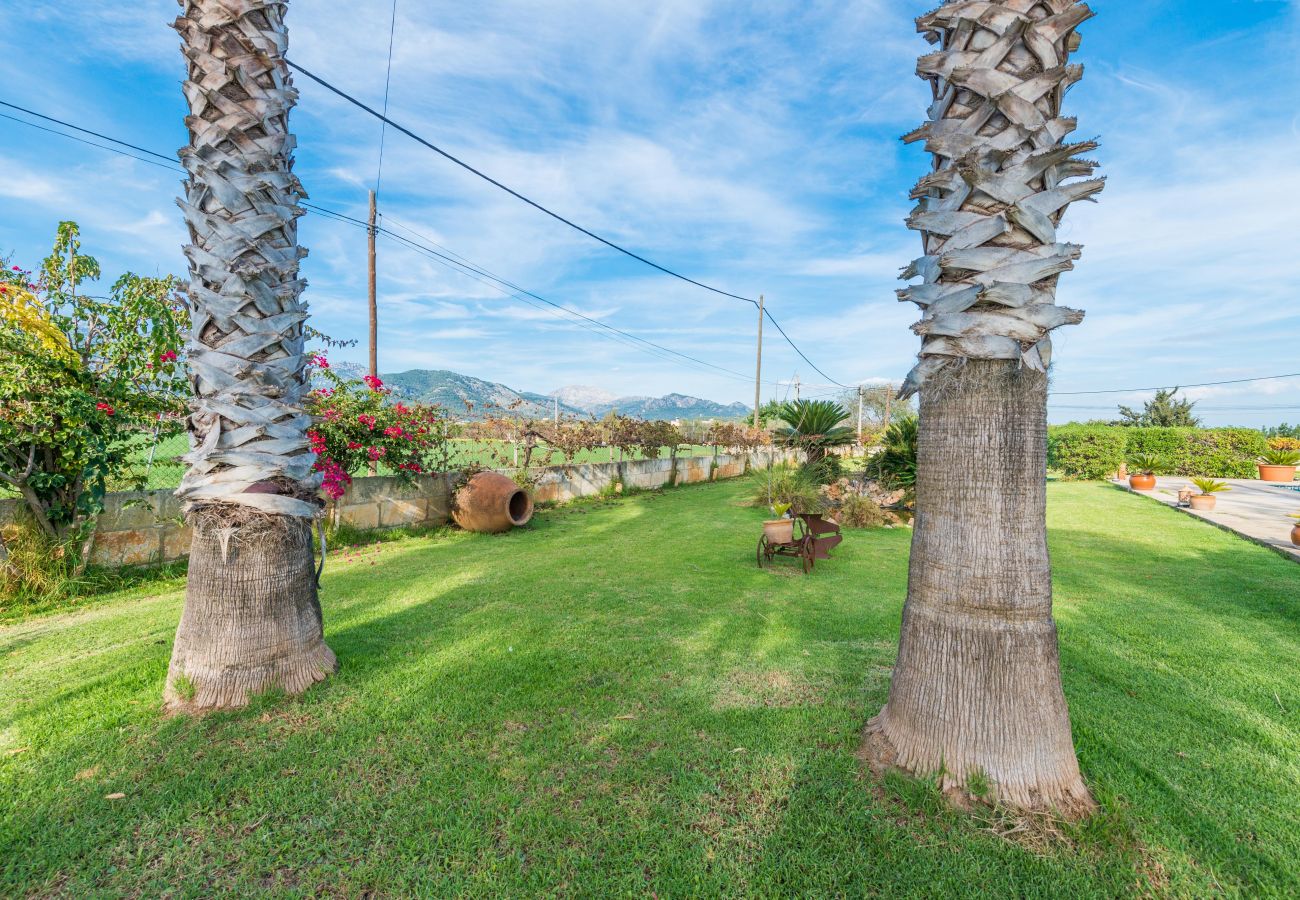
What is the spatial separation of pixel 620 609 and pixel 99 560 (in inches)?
207

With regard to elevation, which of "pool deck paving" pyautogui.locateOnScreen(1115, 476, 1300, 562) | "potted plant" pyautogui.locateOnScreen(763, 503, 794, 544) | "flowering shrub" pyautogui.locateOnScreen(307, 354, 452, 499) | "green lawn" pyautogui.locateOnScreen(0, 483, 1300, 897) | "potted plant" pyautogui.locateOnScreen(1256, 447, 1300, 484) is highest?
"flowering shrub" pyautogui.locateOnScreen(307, 354, 452, 499)

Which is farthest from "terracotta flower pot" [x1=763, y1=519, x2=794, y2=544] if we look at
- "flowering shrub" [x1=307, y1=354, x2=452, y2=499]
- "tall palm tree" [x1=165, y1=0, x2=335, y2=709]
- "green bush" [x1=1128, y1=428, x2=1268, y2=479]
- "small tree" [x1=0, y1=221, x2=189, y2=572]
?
"green bush" [x1=1128, y1=428, x2=1268, y2=479]

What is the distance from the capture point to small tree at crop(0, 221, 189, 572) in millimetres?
4754

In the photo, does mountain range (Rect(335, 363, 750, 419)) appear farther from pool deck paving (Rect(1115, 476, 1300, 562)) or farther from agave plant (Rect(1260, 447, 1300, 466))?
agave plant (Rect(1260, 447, 1300, 466))

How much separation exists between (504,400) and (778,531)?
711 cm

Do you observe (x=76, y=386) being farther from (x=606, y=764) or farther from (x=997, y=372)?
(x=997, y=372)

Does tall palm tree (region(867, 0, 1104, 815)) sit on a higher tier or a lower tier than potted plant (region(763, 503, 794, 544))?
higher

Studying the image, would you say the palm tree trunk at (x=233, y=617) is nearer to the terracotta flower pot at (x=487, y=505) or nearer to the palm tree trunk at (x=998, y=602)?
the palm tree trunk at (x=998, y=602)

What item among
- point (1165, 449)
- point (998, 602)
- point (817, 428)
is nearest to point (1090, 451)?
point (1165, 449)

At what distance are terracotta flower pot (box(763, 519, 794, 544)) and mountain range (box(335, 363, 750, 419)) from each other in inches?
229

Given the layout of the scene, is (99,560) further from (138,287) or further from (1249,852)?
(1249,852)

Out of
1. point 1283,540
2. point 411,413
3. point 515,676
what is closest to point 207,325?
point 515,676

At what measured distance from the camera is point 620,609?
179 inches

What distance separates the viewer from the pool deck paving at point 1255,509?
7671 mm
